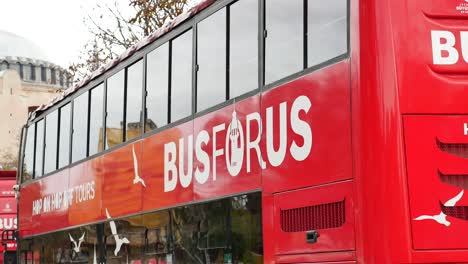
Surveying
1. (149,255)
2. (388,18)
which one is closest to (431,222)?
(388,18)

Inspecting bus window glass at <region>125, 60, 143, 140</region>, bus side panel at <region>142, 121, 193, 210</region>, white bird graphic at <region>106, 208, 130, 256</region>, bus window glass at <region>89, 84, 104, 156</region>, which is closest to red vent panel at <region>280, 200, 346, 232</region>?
bus side panel at <region>142, 121, 193, 210</region>

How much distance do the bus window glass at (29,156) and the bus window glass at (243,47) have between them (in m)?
8.25

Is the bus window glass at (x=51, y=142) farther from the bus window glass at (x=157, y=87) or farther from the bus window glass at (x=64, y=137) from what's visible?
the bus window glass at (x=157, y=87)

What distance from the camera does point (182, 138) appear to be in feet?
31.6

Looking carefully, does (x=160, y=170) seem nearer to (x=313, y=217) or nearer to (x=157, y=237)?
(x=157, y=237)

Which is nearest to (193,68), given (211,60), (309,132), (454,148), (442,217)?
(211,60)

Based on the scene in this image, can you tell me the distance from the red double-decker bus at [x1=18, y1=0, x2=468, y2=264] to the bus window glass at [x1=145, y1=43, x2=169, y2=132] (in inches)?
1.1

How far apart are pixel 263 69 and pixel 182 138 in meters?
1.88

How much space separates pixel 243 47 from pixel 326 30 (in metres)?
1.54

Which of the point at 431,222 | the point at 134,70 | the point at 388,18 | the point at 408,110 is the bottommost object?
the point at 431,222

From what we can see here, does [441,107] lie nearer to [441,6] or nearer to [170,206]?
[441,6]

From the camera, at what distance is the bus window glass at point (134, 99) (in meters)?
11.2

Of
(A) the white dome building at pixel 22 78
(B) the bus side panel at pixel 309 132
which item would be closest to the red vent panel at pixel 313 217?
(B) the bus side panel at pixel 309 132

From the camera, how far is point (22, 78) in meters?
108
